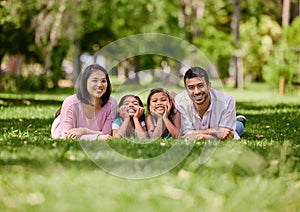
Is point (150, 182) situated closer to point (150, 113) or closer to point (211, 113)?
point (150, 113)

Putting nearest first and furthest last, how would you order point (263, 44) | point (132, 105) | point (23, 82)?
point (132, 105)
point (23, 82)
point (263, 44)

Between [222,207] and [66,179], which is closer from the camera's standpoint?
[222,207]

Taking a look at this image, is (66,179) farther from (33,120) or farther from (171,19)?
(171,19)

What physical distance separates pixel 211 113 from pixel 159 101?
0.61m

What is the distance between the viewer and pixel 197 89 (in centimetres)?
687

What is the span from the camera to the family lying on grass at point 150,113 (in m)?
6.97

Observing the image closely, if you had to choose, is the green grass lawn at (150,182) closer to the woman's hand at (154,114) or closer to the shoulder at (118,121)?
the woman's hand at (154,114)

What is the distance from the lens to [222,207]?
12.9ft

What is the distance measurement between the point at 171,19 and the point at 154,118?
82.6ft

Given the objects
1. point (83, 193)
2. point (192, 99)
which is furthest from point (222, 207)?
point (192, 99)

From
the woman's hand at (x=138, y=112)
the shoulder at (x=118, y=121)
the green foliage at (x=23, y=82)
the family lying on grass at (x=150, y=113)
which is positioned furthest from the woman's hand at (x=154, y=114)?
the green foliage at (x=23, y=82)

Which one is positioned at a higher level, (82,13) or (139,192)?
(82,13)

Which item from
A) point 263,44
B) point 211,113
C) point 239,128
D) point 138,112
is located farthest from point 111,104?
point 263,44

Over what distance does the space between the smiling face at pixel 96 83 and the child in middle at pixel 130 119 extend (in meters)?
0.27
